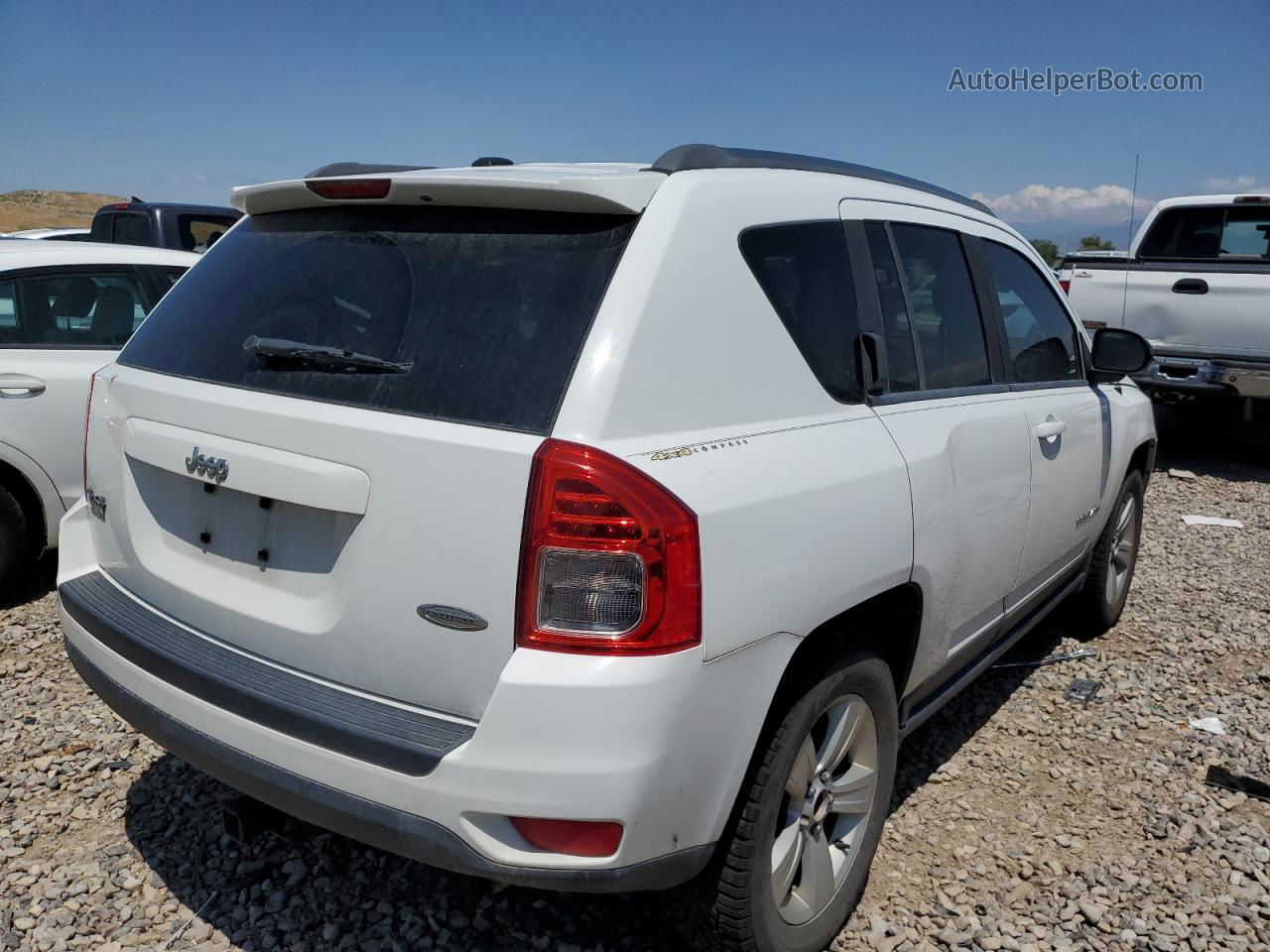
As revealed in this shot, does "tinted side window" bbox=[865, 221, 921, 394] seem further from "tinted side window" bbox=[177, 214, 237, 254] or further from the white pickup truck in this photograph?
A: "tinted side window" bbox=[177, 214, 237, 254]

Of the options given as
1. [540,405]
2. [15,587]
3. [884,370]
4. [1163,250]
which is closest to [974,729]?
[884,370]

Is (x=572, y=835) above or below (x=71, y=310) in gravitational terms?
below

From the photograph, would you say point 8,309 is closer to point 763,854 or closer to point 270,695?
point 270,695

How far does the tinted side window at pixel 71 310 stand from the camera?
4.72 m

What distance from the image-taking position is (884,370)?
8.61ft

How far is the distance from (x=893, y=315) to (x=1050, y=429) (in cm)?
101

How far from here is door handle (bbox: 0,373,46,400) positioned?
4480 mm

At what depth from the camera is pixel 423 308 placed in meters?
2.13

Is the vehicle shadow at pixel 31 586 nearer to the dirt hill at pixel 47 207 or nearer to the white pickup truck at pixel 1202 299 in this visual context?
the white pickup truck at pixel 1202 299

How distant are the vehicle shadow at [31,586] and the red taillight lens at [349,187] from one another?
10.9 ft

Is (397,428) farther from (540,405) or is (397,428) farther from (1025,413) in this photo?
(1025,413)

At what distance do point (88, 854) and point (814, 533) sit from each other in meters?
2.25

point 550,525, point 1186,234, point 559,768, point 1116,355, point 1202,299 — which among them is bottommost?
point 559,768

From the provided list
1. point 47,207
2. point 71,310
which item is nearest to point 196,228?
point 71,310
